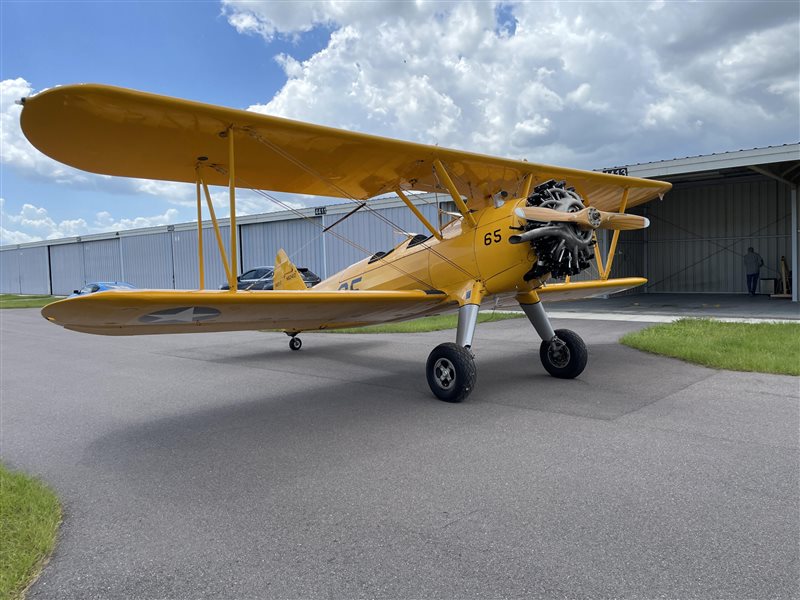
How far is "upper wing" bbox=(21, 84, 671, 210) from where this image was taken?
182 inches

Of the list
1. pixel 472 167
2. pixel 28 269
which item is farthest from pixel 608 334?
pixel 28 269

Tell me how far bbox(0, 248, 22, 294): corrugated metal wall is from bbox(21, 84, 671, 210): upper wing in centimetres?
6092

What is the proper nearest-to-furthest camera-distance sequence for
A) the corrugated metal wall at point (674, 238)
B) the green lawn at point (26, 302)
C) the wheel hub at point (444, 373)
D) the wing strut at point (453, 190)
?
the wheel hub at point (444, 373)
the wing strut at point (453, 190)
the corrugated metal wall at point (674, 238)
the green lawn at point (26, 302)

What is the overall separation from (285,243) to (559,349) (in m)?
24.8

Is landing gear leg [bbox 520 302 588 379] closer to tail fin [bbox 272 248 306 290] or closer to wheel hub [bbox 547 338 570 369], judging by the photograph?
wheel hub [bbox 547 338 570 369]

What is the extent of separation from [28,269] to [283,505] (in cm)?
6204

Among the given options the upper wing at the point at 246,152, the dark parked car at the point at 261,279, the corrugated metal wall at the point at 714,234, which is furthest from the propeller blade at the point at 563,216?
the corrugated metal wall at the point at 714,234

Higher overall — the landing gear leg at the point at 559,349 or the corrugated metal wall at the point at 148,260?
the corrugated metal wall at the point at 148,260

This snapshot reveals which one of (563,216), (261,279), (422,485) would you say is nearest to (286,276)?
(563,216)

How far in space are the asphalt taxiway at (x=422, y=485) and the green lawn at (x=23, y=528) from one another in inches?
3.7

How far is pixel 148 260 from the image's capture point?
131 ft

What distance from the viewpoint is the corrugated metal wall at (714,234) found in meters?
23.4

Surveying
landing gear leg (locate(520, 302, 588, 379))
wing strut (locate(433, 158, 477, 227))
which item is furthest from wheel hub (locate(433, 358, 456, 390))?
landing gear leg (locate(520, 302, 588, 379))

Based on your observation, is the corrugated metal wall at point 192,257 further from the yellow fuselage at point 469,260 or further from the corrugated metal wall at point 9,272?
the corrugated metal wall at point 9,272
